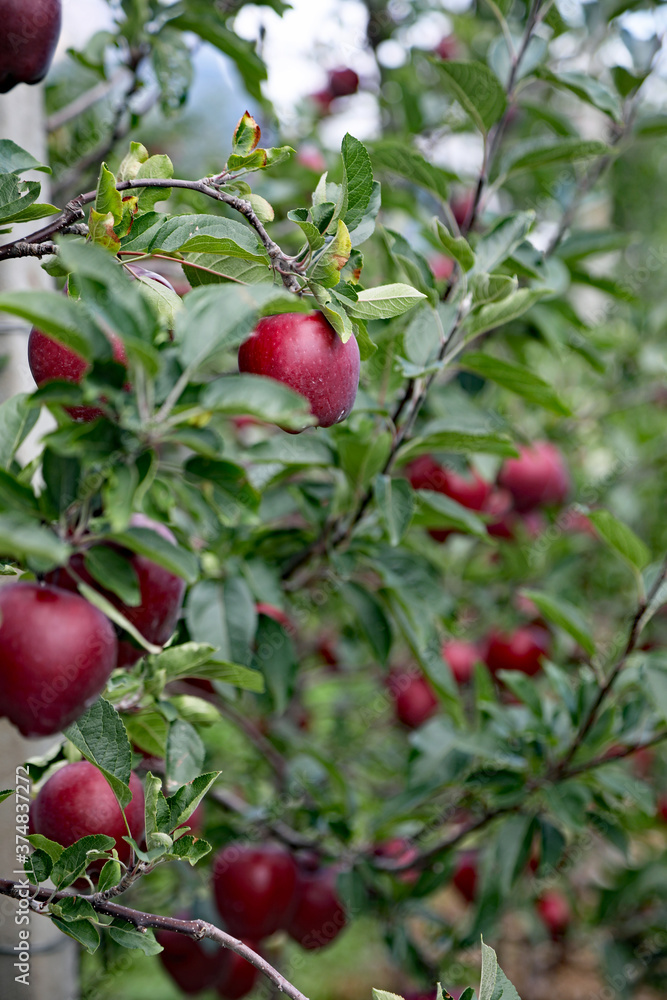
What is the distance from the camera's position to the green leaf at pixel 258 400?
39 cm

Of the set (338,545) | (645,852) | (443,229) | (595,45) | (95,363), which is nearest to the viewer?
(95,363)

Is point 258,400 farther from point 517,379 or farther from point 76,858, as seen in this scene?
point 517,379

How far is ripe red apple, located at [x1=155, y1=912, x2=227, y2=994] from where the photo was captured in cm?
107

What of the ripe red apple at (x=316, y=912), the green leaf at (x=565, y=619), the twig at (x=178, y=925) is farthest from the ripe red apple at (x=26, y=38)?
the ripe red apple at (x=316, y=912)

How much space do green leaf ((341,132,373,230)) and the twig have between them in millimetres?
464

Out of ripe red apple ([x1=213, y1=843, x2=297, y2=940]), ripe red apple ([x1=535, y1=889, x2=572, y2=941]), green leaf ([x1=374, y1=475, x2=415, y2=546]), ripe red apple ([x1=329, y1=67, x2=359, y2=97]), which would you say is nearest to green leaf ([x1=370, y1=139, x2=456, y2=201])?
green leaf ([x1=374, y1=475, x2=415, y2=546])

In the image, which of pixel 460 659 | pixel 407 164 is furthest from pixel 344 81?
pixel 460 659

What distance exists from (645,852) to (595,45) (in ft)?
7.50

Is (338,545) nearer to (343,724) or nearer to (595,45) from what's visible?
(343,724)

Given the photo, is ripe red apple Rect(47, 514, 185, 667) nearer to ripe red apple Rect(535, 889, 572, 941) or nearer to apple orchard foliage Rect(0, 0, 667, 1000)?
apple orchard foliage Rect(0, 0, 667, 1000)

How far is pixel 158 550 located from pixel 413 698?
1198 millimetres

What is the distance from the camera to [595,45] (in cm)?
156

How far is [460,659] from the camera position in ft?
5.26

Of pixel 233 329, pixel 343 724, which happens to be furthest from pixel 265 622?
pixel 343 724
